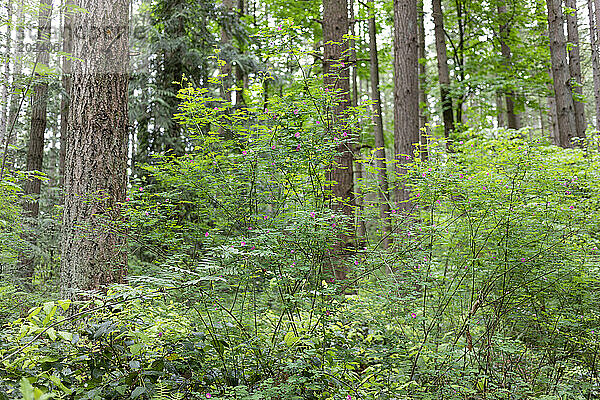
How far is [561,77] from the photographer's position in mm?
10492

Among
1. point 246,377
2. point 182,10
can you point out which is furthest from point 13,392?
point 182,10

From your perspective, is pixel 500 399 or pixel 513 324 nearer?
pixel 500 399

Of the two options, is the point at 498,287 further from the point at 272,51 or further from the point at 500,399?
the point at 272,51

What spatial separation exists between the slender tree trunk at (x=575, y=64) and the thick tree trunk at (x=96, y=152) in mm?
9905

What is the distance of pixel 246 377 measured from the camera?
12.5 ft

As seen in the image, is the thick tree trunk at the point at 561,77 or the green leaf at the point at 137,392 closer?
the green leaf at the point at 137,392

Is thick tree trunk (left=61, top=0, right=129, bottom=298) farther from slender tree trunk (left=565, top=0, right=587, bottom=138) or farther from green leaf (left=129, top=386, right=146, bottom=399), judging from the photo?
slender tree trunk (left=565, top=0, right=587, bottom=138)

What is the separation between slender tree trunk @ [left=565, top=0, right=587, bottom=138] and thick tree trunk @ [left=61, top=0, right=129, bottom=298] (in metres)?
9.90

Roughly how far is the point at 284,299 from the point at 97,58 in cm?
291

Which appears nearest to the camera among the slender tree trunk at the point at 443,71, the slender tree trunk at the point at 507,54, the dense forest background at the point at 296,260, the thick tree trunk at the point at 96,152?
the dense forest background at the point at 296,260

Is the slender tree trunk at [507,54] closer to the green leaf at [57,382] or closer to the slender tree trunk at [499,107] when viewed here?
the slender tree trunk at [499,107]

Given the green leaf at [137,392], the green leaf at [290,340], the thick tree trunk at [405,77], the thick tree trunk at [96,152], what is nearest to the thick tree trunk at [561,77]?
the thick tree trunk at [405,77]

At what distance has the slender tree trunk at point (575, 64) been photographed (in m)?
11.1

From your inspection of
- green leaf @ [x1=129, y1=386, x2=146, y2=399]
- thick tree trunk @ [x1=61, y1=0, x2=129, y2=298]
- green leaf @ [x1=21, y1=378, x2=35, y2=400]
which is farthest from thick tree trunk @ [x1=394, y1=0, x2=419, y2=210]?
green leaf @ [x1=21, y1=378, x2=35, y2=400]
